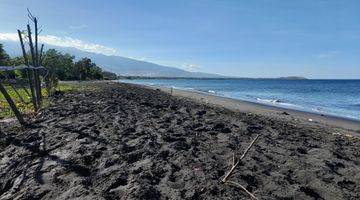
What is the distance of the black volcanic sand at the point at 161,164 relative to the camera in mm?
6309

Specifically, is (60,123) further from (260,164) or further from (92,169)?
(260,164)

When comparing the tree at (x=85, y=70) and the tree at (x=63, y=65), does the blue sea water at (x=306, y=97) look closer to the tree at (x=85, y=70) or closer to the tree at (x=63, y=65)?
the tree at (x=63, y=65)

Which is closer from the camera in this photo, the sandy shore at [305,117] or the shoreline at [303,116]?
the sandy shore at [305,117]

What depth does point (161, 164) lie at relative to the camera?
24.8ft

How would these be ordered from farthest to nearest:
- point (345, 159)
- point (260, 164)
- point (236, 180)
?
point (345, 159) → point (260, 164) → point (236, 180)

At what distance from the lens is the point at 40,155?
8648 mm

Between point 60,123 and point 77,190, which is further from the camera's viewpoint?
point 60,123

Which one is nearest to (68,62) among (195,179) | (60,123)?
(60,123)

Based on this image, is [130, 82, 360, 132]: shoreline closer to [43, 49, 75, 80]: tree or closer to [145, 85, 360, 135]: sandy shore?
[145, 85, 360, 135]: sandy shore

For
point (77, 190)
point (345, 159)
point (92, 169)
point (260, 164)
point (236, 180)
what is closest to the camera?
point (77, 190)

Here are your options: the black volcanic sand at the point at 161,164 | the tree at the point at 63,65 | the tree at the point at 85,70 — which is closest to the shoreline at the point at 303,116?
the black volcanic sand at the point at 161,164

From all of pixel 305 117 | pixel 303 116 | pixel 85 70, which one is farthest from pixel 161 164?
pixel 85 70

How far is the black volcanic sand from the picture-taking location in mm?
6309

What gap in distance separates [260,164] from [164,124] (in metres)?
5.18
